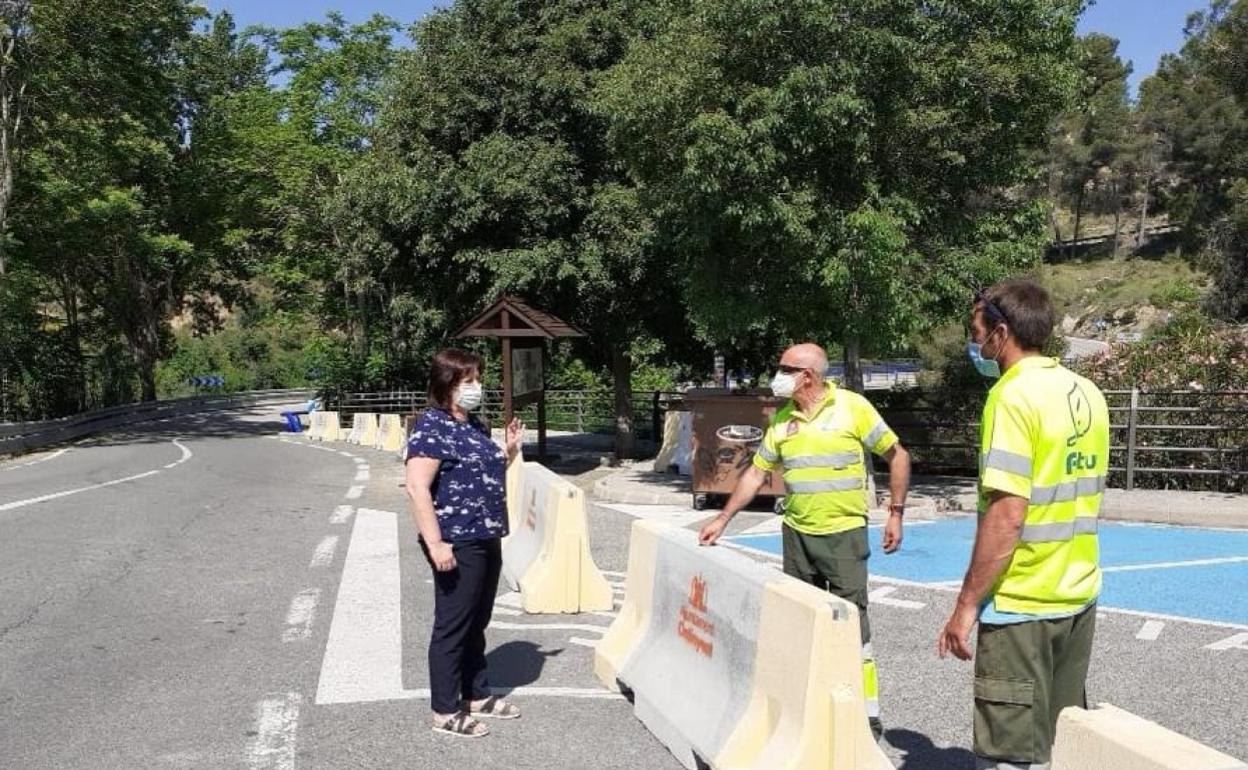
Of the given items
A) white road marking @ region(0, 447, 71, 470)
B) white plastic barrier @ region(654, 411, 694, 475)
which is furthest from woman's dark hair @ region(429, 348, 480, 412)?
white road marking @ region(0, 447, 71, 470)

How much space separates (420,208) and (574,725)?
46.2ft

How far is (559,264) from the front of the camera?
17.8 metres

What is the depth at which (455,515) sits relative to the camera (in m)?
4.96

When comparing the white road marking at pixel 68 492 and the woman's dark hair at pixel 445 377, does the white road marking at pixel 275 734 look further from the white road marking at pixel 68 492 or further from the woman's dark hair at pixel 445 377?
the white road marking at pixel 68 492

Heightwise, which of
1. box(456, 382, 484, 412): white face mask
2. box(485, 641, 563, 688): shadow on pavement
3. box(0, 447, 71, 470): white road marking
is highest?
box(456, 382, 484, 412): white face mask

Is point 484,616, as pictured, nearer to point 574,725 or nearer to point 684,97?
point 574,725

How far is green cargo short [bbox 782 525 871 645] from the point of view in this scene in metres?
5.09

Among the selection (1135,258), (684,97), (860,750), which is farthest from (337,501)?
(1135,258)

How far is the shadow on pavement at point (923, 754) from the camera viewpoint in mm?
4609

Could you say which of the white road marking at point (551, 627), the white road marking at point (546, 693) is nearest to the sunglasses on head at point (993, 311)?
the white road marking at point (546, 693)

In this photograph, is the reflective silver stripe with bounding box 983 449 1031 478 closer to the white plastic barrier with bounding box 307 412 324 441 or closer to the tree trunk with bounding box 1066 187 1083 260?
the white plastic barrier with bounding box 307 412 324 441

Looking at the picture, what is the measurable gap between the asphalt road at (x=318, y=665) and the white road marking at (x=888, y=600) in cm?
3

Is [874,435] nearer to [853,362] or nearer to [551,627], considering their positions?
[551,627]

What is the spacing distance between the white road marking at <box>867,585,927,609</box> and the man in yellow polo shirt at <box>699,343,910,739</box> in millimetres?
2713
